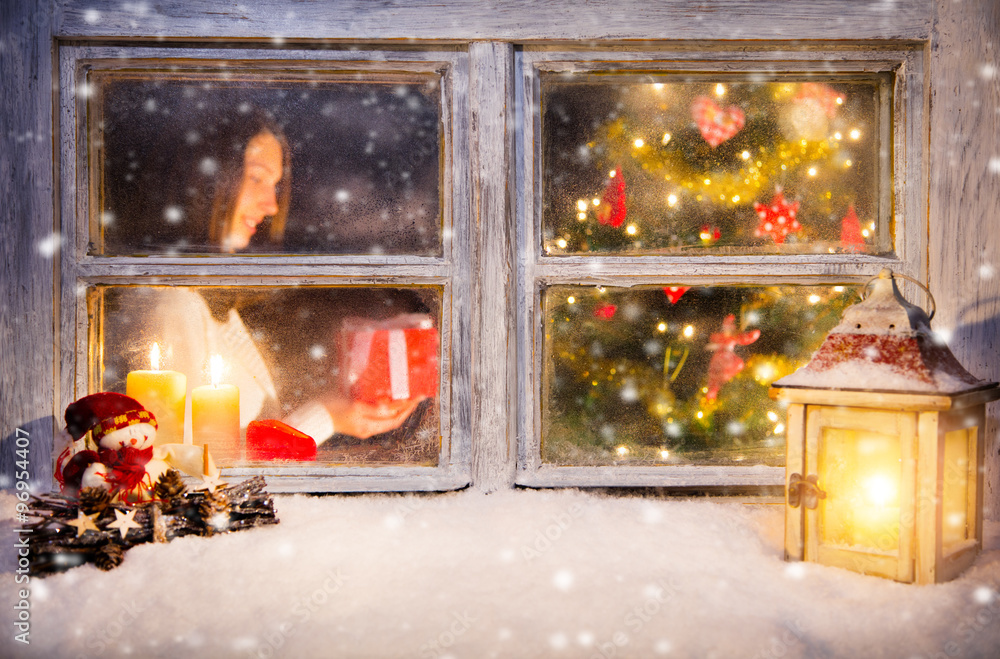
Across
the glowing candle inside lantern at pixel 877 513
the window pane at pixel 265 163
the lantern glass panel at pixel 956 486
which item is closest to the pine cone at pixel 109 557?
the window pane at pixel 265 163

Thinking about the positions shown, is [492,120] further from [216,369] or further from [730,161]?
[216,369]

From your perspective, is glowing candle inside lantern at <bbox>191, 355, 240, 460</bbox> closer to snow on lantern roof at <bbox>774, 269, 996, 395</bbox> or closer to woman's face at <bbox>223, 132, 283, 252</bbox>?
woman's face at <bbox>223, 132, 283, 252</bbox>

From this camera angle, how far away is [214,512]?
1.20 metres

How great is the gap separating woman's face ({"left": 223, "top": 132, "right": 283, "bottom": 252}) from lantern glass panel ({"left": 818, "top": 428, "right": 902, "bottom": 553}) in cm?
128

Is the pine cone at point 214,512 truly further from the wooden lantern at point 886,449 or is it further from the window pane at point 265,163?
the wooden lantern at point 886,449

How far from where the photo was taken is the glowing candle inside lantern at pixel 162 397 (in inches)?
52.8

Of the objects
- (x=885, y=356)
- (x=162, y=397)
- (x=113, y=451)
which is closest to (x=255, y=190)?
(x=162, y=397)

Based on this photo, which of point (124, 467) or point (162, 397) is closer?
point (124, 467)

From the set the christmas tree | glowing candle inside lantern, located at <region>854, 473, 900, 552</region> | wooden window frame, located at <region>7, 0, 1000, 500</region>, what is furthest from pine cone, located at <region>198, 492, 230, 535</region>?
glowing candle inside lantern, located at <region>854, 473, 900, 552</region>

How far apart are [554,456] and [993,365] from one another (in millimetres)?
994

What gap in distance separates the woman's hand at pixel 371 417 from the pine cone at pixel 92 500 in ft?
1.65

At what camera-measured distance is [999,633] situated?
0.93 metres

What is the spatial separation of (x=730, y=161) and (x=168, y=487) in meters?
1.41

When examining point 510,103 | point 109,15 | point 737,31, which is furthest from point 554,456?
point 109,15
